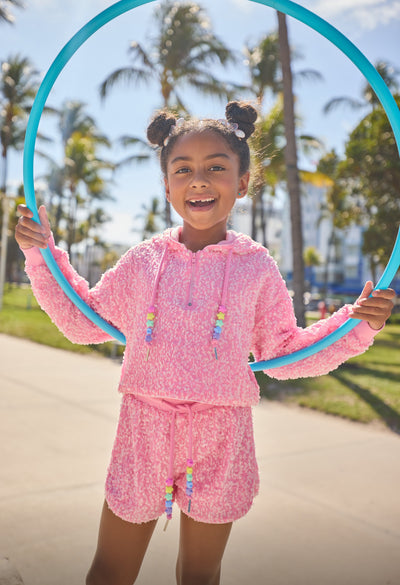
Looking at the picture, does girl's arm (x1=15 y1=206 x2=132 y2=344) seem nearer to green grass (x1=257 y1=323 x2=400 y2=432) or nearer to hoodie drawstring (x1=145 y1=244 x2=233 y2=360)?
hoodie drawstring (x1=145 y1=244 x2=233 y2=360)

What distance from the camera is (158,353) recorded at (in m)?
1.90

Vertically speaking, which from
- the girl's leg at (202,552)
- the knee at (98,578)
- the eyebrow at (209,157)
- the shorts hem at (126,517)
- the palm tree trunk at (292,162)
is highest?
the palm tree trunk at (292,162)

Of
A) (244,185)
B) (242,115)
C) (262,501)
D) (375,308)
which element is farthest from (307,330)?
(262,501)

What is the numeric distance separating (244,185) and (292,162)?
7.36 meters

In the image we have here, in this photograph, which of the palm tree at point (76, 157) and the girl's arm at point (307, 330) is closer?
the girl's arm at point (307, 330)

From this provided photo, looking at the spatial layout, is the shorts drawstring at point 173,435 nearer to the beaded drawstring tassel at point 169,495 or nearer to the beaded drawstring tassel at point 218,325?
the beaded drawstring tassel at point 169,495

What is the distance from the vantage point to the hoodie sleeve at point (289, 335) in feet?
6.74

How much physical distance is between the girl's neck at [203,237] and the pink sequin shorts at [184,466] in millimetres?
551

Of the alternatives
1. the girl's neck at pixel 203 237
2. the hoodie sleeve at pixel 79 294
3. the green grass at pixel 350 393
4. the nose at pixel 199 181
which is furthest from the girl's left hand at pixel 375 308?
the green grass at pixel 350 393

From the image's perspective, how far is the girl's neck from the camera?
2.11m

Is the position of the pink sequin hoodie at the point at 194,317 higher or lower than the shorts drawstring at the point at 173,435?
higher

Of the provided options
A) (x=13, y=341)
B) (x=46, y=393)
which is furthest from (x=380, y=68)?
(x=46, y=393)

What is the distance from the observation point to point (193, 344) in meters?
1.89

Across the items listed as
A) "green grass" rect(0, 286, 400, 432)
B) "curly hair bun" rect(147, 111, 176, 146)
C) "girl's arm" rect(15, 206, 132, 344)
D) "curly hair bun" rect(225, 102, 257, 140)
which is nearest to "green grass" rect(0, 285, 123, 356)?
"green grass" rect(0, 286, 400, 432)
